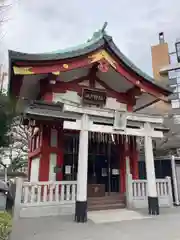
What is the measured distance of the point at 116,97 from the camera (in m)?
9.09

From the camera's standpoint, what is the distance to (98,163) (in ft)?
28.1

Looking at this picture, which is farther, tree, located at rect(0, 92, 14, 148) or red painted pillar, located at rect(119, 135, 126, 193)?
red painted pillar, located at rect(119, 135, 126, 193)

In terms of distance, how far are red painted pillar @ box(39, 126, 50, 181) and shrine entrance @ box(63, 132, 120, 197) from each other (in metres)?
0.72

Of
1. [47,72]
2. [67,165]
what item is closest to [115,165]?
[67,165]

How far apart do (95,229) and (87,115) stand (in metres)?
2.94

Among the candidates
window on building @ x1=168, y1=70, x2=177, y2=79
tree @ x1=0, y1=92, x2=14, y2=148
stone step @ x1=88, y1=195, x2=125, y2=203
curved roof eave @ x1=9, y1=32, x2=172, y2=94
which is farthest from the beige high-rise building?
tree @ x1=0, y1=92, x2=14, y2=148

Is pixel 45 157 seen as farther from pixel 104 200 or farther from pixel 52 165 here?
pixel 104 200

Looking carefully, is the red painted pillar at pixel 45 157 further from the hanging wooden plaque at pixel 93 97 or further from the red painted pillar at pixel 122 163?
the red painted pillar at pixel 122 163

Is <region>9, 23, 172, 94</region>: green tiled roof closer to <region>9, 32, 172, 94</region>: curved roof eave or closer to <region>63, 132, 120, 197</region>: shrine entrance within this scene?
<region>9, 32, 172, 94</region>: curved roof eave

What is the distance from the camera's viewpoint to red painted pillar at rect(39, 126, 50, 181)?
7.23 m

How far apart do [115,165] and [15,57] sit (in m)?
5.27

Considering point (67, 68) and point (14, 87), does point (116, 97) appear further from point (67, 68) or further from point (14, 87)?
point (14, 87)

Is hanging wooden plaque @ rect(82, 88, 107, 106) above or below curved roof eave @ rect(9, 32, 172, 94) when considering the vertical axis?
below

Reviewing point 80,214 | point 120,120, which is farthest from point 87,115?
point 80,214
